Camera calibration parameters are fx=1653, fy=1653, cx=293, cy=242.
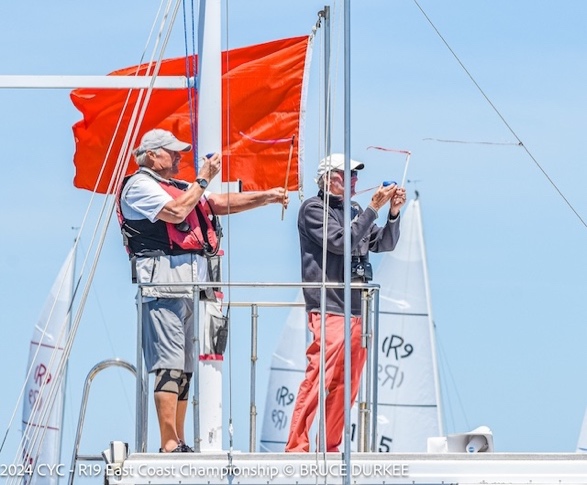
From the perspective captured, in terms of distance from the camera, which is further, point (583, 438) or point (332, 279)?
point (583, 438)

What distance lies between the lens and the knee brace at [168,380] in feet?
33.0

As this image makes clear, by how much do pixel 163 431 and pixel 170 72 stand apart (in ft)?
18.4

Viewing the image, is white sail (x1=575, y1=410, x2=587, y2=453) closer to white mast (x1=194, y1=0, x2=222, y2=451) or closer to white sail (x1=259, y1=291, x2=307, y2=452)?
white sail (x1=259, y1=291, x2=307, y2=452)

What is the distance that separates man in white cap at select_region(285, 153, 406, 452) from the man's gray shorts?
0.81 meters

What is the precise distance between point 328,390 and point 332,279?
72 centimetres

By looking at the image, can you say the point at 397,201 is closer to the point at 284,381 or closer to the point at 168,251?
the point at 168,251

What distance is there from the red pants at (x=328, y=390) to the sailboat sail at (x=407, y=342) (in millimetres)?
22080

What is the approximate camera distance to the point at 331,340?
10.6m

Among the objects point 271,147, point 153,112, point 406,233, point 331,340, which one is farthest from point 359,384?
point 406,233

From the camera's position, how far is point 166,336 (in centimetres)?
1012

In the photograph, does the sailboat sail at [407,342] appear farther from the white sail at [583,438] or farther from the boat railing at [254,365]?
the boat railing at [254,365]

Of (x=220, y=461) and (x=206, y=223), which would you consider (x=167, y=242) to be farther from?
(x=220, y=461)

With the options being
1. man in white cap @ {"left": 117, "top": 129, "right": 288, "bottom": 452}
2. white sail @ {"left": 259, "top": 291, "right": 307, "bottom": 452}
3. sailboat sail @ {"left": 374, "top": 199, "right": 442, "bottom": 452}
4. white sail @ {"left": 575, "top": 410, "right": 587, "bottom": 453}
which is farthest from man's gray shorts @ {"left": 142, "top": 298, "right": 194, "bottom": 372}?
white sail @ {"left": 259, "top": 291, "right": 307, "bottom": 452}

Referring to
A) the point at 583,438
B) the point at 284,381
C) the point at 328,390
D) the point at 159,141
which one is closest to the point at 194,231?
the point at 159,141
